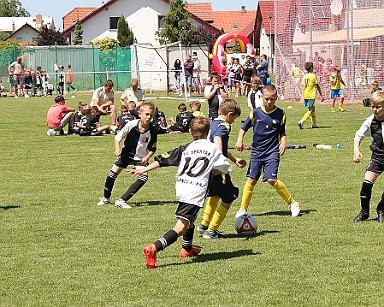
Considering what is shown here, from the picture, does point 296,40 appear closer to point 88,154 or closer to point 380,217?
point 88,154

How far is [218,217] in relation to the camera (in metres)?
9.71

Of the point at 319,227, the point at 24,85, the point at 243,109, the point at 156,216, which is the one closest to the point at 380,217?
the point at 319,227

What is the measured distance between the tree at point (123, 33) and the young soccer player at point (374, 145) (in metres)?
63.8

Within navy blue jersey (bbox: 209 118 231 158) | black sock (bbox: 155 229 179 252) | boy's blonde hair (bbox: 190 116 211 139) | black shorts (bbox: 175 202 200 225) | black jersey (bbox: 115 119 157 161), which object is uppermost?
boy's blonde hair (bbox: 190 116 211 139)

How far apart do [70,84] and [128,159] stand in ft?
130

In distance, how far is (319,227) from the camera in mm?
10320

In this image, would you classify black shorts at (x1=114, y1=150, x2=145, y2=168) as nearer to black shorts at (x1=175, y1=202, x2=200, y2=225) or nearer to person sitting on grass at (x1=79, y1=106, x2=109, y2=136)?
black shorts at (x1=175, y1=202, x2=200, y2=225)

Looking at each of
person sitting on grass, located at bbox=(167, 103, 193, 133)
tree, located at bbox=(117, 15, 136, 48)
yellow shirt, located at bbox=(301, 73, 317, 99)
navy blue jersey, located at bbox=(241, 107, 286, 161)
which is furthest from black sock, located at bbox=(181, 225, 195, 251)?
tree, located at bbox=(117, 15, 136, 48)

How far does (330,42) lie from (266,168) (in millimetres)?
26079

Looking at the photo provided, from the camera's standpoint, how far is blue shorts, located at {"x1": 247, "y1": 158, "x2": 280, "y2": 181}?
10.8 metres

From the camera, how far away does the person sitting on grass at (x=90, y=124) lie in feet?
78.2

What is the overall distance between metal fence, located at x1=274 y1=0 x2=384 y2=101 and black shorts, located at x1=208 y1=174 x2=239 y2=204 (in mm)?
26156

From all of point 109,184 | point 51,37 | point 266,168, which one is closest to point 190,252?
point 266,168

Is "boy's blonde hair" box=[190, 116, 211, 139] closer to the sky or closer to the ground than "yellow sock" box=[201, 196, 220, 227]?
closer to the sky
